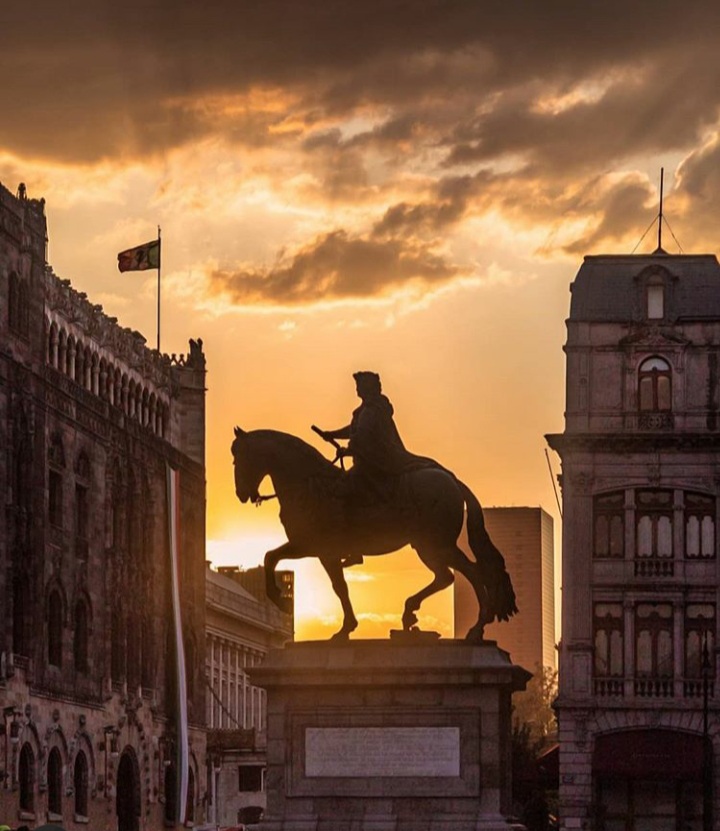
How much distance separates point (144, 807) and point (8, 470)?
87.8ft

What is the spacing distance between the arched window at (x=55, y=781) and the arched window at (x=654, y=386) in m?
28.5

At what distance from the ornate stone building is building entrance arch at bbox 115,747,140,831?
75mm

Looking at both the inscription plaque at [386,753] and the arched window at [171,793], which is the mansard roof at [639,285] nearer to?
the arched window at [171,793]

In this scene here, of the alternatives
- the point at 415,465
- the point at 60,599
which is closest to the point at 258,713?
the point at 60,599

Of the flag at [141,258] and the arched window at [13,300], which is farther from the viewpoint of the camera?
the flag at [141,258]

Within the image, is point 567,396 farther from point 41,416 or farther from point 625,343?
point 41,416

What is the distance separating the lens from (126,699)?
118438 millimetres

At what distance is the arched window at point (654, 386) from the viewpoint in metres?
108

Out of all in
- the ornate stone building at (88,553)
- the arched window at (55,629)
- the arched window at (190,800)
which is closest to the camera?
the ornate stone building at (88,553)

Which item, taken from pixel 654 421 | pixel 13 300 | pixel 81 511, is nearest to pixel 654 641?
pixel 654 421

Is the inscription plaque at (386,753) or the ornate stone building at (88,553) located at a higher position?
the ornate stone building at (88,553)

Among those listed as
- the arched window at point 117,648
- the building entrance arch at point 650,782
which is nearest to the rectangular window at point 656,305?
the building entrance arch at point 650,782

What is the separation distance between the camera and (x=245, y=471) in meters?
46.8

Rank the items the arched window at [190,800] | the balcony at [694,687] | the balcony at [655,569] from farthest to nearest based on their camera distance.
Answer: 1. the arched window at [190,800]
2. the balcony at [655,569]
3. the balcony at [694,687]
